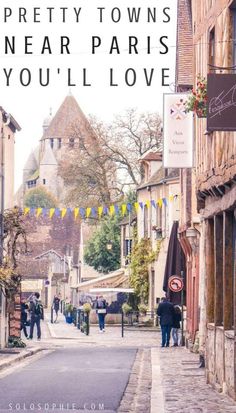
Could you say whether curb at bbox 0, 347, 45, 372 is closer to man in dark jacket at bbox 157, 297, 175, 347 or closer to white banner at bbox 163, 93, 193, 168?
man in dark jacket at bbox 157, 297, 175, 347

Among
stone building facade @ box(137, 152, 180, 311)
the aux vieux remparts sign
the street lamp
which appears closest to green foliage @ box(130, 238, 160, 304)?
stone building facade @ box(137, 152, 180, 311)

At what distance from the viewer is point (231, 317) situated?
19.5m

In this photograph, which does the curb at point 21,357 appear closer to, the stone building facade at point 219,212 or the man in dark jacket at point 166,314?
the man in dark jacket at point 166,314

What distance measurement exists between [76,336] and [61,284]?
8050cm

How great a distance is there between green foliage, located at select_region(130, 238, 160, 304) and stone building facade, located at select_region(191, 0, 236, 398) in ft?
122

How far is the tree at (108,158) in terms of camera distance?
3024 inches

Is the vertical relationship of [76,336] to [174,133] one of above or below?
below

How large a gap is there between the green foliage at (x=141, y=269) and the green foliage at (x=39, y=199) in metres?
127

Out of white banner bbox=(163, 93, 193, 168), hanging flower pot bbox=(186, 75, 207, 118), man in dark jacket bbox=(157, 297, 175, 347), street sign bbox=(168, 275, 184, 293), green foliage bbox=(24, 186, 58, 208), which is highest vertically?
green foliage bbox=(24, 186, 58, 208)

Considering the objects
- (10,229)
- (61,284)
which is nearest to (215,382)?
(10,229)

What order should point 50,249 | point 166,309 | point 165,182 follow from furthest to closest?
point 50,249
point 165,182
point 166,309

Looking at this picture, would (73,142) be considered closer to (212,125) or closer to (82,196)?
(82,196)

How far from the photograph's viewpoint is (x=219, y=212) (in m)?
20.5

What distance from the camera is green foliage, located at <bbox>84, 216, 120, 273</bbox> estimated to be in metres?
84.2
